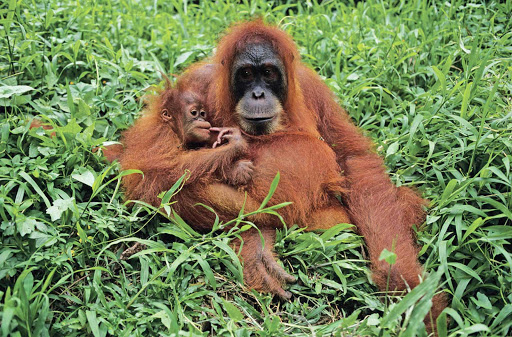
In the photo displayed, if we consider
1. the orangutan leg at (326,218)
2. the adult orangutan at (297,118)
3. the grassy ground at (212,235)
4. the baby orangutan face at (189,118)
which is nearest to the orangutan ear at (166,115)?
the baby orangutan face at (189,118)

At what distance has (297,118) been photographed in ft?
11.0

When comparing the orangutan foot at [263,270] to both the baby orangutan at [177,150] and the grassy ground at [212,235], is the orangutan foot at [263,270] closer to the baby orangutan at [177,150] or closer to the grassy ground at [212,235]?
the grassy ground at [212,235]

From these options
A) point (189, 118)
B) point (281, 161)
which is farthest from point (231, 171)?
point (189, 118)

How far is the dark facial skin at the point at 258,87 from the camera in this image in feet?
10.4

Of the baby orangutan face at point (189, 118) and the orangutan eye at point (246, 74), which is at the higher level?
the orangutan eye at point (246, 74)

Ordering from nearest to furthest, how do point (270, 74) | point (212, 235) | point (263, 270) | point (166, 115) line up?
point (263, 270), point (212, 235), point (270, 74), point (166, 115)

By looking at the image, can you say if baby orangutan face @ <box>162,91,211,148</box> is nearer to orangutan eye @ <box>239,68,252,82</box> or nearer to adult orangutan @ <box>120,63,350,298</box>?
adult orangutan @ <box>120,63,350,298</box>

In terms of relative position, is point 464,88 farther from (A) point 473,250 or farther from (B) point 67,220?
(B) point 67,220

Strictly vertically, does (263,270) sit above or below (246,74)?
below

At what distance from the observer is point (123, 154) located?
3.38 metres

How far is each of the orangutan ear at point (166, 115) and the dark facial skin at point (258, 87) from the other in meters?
0.41

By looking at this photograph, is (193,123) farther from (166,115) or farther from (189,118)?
(166,115)

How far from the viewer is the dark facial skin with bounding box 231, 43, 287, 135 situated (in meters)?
3.16

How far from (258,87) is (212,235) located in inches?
34.5
